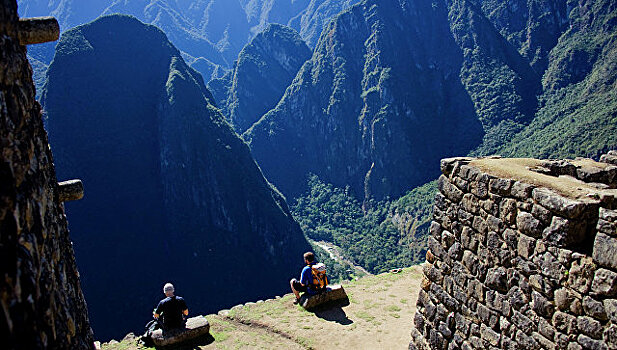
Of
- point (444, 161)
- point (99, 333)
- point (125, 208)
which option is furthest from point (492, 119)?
point (444, 161)

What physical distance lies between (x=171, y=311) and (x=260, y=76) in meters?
165

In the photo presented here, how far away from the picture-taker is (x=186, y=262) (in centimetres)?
8219

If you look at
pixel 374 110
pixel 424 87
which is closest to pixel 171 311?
pixel 374 110

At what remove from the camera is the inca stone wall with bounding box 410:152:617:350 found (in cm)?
486

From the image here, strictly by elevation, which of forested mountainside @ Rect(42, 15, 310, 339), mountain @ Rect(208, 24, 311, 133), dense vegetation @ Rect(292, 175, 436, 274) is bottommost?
dense vegetation @ Rect(292, 175, 436, 274)

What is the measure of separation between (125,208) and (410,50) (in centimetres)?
9699

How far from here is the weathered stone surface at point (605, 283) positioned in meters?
4.59

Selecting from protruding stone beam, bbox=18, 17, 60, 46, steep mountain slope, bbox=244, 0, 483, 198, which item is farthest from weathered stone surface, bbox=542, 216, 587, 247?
steep mountain slope, bbox=244, 0, 483, 198

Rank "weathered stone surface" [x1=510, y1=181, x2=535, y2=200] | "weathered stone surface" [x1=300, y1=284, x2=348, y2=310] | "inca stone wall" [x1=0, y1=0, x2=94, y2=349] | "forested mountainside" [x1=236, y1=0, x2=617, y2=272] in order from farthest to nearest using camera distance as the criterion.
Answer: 1. "forested mountainside" [x1=236, y1=0, x2=617, y2=272]
2. "weathered stone surface" [x1=300, y1=284, x2=348, y2=310]
3. "weathered stone surface" [x1=510, y1=181, x2=535, y2=200]
4. "inca stone wall" [x1=0, y1=0, x2=94, y2=349]

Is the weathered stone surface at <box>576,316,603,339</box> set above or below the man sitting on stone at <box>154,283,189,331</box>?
above

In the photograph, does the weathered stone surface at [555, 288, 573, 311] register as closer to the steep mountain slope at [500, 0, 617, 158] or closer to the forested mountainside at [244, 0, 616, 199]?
the steep mountain slope at [500, 0, 617, 158]

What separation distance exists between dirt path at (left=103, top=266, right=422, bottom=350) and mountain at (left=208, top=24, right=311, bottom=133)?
14988 centimetres

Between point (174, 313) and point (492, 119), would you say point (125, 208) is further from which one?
point (492, 119)

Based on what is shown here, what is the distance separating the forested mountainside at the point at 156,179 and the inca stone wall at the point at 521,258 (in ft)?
236
